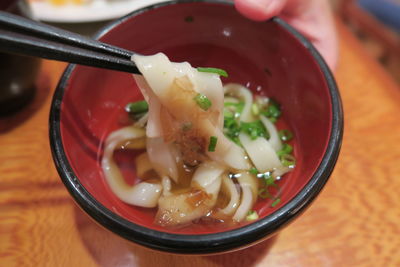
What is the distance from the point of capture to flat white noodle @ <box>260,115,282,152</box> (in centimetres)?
118

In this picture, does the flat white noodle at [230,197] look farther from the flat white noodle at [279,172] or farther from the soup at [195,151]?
the flat white noodle at [279,172]

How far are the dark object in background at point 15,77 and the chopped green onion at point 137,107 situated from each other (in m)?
0.41

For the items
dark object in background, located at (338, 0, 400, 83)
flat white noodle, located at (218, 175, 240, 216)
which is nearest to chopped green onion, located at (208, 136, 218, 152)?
flat white noodle, located at (218, 175, 240, 216)

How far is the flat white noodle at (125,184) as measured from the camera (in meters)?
1.07

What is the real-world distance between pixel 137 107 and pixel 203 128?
0.36 metres

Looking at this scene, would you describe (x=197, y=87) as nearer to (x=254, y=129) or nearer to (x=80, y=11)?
(x=254, y=129)

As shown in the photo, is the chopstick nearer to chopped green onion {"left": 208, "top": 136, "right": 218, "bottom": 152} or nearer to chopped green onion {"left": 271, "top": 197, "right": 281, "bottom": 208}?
chopped green onion {"left": 208, "top": 136, "right": 218, "bottom": 152}

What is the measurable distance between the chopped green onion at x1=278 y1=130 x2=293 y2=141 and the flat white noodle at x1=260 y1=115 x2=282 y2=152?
0.02m

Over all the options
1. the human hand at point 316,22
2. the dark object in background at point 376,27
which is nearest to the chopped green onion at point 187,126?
the human hand at point 316,22

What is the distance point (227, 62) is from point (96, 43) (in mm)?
593

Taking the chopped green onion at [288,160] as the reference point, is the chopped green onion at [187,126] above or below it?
above

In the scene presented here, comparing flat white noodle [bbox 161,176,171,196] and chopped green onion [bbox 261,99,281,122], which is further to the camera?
chopped green onion [bbox 261,99,281,122]

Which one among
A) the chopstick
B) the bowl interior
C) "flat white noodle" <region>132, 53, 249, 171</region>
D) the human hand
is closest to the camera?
the chopstick

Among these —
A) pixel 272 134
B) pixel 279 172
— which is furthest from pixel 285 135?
pixel 279 172
